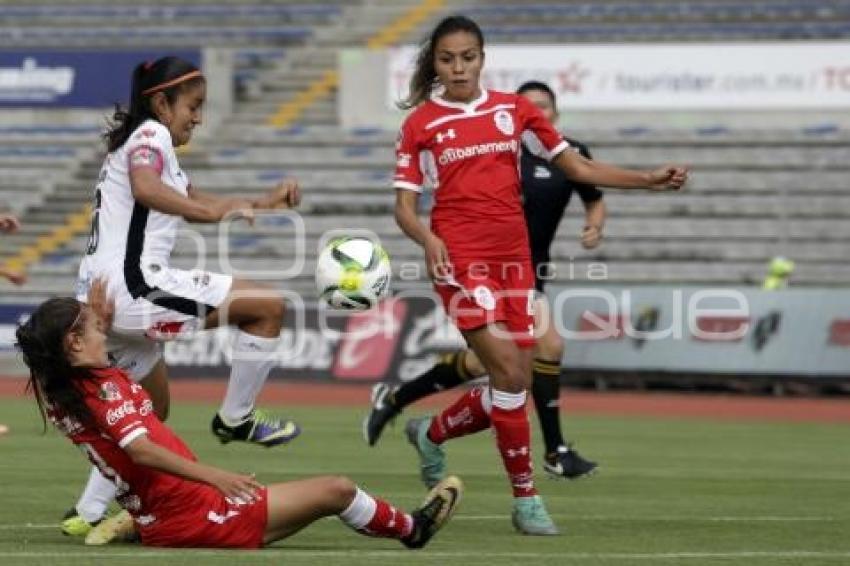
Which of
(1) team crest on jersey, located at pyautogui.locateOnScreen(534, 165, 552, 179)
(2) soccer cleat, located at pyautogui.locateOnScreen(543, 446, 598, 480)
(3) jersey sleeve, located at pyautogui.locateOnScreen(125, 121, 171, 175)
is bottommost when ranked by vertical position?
(2) soccer cleat, located at pyautogui.locateOnScreen(543, 446, 598, 480)

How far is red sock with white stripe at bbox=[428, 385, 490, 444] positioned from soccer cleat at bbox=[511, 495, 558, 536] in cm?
133

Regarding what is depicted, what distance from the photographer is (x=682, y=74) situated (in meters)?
28.5

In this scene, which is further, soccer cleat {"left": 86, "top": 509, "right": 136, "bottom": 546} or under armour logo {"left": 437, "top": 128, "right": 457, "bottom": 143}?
under armour logo {"left": 437, "top": 128, "right": 457, "bottom": 143}

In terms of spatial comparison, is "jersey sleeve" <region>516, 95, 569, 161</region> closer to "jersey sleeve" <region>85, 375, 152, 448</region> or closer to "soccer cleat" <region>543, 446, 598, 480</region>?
"jersey sleeve" <region>85, 375, 152, 448</region>

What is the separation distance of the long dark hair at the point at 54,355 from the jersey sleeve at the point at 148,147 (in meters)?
1.35

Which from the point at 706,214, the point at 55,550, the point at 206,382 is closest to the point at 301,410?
the point at 206,382

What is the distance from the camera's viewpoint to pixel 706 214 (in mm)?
28672

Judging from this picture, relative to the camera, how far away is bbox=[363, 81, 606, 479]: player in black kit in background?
12.1 m

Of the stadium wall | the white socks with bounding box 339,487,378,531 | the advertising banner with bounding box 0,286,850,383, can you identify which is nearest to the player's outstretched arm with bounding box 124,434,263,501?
the white socks with bounding box 339,487,378,531

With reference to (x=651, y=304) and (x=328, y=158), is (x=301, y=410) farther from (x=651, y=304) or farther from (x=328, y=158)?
(x=328, y=158)

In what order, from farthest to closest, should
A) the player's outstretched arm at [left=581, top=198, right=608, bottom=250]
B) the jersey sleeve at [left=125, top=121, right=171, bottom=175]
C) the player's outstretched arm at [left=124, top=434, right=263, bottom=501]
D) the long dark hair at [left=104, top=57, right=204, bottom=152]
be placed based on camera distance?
the player's outstretched arm at [left=581, top=198, right=608, bottom=250]
the long dark hair at [left=104, top=57, right=204, bottom=152]
the jersey sleeve at [left=125, top=121, right=171, bottom=175]
the player's outstretched arm at [left=124, top=434, right=263, bottom=501]

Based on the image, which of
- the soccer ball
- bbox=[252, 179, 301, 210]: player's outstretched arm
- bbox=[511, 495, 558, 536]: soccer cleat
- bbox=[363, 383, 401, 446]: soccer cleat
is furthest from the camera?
bbox=[363, 383, 401, 446]: soccer cleat

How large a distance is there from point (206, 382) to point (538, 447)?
34.1 ft

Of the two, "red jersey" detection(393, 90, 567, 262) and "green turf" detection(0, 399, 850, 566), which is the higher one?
"red jersey" detection(393, 90, 567, 262)
